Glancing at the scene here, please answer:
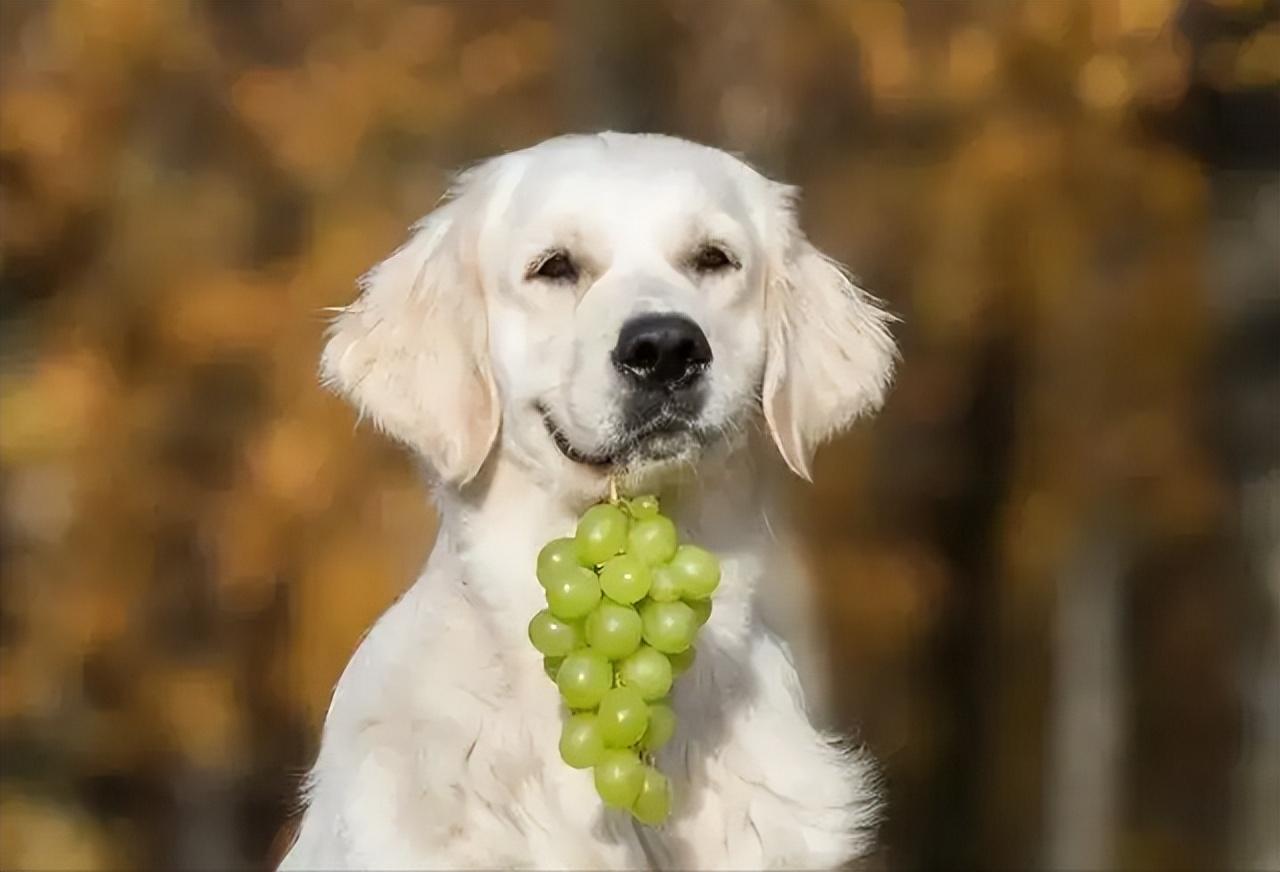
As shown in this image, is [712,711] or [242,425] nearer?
[712,711]

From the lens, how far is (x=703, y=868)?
111cm

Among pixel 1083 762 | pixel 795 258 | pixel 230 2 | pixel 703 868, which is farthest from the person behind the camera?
pixel 1083 762

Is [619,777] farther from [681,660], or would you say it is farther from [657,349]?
[657,349]

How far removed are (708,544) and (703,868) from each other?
252 millimetres

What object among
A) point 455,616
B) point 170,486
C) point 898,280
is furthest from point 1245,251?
point 170,486

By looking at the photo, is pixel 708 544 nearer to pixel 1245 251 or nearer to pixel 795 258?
pixel 795 258

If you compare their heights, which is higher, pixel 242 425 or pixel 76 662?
pixel 242 425

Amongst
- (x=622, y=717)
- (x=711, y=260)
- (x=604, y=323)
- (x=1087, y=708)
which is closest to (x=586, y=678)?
(x=622, y=717)

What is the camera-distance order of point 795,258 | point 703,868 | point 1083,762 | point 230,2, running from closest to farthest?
point 703,868 → point 795,258 → point 230,2 → point 1083,762

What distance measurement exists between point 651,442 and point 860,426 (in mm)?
1048

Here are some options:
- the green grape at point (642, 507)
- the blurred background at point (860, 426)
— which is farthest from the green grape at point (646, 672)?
the blurred background at point (860, 426)

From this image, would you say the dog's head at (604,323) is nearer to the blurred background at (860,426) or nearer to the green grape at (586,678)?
the green grape at (586,678)

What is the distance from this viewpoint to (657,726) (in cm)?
→ 97

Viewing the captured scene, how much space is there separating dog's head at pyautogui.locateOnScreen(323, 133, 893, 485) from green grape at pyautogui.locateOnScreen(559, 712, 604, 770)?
20cm
